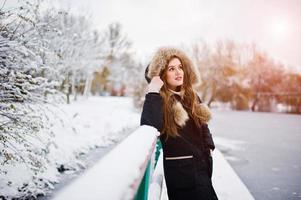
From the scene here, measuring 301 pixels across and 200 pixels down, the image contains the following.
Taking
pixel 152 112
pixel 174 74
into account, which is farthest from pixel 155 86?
pixel 174 74

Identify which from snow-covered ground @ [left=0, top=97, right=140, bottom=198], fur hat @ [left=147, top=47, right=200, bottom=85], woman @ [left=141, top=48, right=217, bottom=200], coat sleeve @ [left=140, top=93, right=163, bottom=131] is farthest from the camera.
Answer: snow-covered ground @ [left=0, top=97, right=140, bottom=198]

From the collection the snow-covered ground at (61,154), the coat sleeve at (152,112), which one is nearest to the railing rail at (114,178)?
the coat sleeve at (152,112)

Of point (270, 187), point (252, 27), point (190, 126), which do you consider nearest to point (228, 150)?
point (270, 187)

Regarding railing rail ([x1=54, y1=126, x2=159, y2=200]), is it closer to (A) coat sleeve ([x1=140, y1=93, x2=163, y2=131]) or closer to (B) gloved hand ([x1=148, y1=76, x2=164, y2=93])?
(A) coat sleeve ([x1=140, y1=93, x2=163, y2=131])

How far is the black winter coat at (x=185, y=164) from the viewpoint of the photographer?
1.73 meters

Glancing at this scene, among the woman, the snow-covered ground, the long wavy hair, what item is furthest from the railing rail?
the snow-covered ground

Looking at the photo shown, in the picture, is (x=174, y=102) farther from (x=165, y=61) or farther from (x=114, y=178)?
(x=114, y=178)

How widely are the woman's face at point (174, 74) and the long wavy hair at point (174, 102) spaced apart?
0.04 meters

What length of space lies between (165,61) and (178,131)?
642 mm

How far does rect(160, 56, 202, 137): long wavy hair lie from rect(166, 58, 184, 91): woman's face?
4cm

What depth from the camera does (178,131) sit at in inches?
72.8

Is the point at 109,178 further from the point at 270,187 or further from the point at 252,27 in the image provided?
the point at 252,27

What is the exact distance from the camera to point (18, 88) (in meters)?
3.54

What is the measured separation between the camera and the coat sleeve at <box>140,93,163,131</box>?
160 cm
